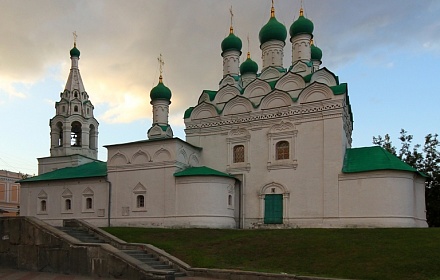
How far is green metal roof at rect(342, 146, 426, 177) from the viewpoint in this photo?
60.6 ft

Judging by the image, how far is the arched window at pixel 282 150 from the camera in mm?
20859

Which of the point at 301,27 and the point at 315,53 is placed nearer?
the point at 301,27

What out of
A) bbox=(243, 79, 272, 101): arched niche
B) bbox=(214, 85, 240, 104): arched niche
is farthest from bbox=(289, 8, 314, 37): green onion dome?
bbox=(214, 85, 240, 104): arched niche

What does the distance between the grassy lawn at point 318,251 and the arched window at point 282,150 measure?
5427 millimetres

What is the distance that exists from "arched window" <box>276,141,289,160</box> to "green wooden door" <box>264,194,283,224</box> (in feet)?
5.92

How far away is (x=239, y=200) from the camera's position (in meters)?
21.5

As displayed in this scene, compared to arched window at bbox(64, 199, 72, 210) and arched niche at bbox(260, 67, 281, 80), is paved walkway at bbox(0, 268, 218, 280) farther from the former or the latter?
arched niche at bbox(260, 67, 281, 80)

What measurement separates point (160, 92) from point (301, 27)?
8554mm

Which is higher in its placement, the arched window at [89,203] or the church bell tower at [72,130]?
the church bell tower at [72,130]

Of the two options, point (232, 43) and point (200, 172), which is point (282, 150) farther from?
point (232, 43)

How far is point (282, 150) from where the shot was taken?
21000 mm

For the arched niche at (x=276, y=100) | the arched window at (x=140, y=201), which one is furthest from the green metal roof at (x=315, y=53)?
the arched window at (x=140, y=201)

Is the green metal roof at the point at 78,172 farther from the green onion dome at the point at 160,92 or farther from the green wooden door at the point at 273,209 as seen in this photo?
the green wooden door at the point at 273,209

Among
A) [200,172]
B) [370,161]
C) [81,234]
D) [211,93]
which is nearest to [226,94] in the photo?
[211,93]
